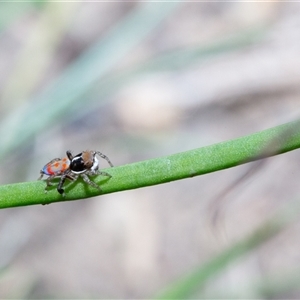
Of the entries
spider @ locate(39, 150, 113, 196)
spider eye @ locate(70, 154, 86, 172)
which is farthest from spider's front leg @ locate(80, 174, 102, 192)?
spider eye @ locate(70, 154, 86, 172)

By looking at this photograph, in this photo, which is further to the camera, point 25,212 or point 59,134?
point 59,134

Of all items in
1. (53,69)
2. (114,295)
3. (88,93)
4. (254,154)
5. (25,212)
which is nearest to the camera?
(254,154)

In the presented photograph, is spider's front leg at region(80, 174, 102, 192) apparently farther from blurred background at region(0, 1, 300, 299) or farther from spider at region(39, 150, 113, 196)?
blurred background at region(0, 1, 300, 299)

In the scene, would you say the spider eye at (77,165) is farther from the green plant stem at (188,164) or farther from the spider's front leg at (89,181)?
the green plant stem at (188,164)

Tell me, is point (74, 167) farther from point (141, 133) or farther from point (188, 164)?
point (141, 133)

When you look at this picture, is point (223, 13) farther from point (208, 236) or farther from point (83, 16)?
point (208, 236)

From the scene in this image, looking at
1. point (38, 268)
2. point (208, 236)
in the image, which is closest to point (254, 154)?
point (208, 236)
